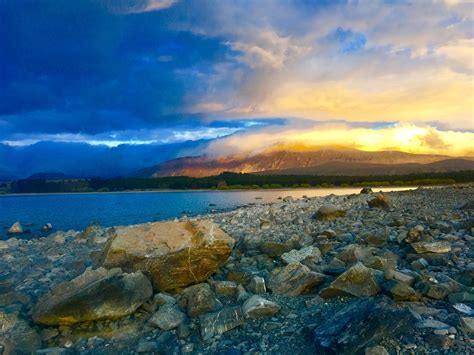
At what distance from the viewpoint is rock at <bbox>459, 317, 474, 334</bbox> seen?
4.65 meters

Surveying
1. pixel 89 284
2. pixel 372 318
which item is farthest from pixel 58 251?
pixel 372 318

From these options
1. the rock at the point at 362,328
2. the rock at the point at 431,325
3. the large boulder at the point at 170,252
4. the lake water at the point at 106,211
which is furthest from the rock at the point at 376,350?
the lake water at the point at 106,211

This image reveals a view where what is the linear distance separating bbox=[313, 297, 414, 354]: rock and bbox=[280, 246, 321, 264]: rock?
10.7 ft

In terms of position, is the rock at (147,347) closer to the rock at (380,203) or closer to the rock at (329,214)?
the rock at (329,214)

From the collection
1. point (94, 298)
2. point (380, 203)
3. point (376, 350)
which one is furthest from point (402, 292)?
point (380, 203)

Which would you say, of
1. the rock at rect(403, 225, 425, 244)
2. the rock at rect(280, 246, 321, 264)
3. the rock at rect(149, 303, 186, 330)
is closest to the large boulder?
the rock at rect(149, 303, 186, 330)

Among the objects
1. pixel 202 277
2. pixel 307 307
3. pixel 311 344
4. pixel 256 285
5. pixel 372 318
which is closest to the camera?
pixel 372 318

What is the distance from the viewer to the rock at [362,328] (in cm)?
464

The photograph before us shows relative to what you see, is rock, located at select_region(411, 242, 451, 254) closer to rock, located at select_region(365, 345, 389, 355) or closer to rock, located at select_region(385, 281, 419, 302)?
rock, located at select_region(385, 281, 419, 302)

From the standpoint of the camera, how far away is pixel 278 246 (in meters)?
9.46

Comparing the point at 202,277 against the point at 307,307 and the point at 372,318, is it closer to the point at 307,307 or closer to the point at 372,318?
the point at 307,307

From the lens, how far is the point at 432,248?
26.2 feet

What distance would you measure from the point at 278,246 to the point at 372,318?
4.67 metres

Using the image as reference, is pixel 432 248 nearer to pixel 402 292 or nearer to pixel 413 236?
pixel 413 236
